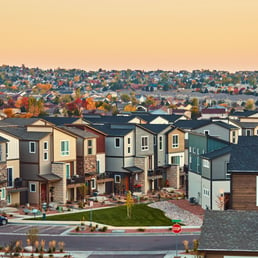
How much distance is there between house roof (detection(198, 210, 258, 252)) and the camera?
26578 mm

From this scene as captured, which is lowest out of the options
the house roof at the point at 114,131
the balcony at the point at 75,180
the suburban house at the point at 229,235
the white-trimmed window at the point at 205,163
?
the balcony at the point at 75,180

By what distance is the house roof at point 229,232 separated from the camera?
2658 cm

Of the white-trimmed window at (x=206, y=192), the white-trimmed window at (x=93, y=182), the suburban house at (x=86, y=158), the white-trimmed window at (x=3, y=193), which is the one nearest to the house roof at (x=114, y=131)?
the suburban house at (x=86, y=158)

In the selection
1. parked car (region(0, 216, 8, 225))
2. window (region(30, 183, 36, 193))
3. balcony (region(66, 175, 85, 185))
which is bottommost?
parked car (region(0, 216, 8, 225))

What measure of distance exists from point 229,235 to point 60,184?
107 feet

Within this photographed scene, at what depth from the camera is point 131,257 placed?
39219 millimetres

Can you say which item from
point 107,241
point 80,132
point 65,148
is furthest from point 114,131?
point 107,241

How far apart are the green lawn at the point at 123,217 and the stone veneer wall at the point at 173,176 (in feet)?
50.8

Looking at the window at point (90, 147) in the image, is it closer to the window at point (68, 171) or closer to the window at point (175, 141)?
the window at point (68, 171)

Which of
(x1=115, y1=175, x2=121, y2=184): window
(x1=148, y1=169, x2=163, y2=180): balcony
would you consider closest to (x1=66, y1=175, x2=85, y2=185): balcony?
(x1=115, y1=175, x2=121, y2=184): window

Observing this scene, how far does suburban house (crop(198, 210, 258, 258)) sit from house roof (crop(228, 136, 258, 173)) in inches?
351

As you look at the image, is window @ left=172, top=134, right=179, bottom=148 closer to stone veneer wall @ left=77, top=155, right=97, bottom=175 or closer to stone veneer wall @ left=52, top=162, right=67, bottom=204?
stone veneer wall @ left=77, top=155, right=97, bottom=175

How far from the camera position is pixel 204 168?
5603 centimetres

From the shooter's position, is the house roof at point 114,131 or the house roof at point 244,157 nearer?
the house roof at point 244,157
